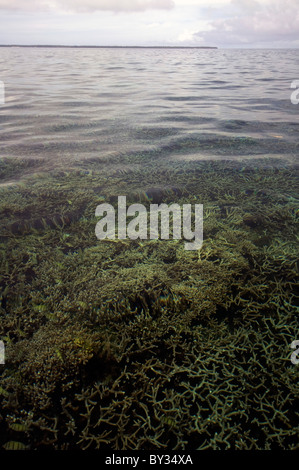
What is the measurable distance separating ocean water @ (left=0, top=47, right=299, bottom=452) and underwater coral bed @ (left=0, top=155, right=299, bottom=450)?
0.01m

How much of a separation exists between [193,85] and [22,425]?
17.4m

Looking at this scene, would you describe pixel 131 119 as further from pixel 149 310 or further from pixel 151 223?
pixel 149 310

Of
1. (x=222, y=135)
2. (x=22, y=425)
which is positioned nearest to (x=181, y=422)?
(x=22, y=425)

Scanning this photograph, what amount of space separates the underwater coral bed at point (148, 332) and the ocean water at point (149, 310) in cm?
1

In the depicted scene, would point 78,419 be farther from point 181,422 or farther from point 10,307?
point 10,307

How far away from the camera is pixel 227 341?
2201 mm

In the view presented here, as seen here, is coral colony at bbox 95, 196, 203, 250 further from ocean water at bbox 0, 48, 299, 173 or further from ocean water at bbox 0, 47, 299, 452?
ocean water at bbox 0, 48, 299, 173

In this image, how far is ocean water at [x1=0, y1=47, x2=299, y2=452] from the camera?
1764 mm

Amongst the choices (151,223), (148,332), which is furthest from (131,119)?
(148,332)

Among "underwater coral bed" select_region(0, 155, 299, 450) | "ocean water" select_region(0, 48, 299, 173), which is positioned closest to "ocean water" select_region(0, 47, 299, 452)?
"underwater coral bed" select_region(0, 155, 299, 450)

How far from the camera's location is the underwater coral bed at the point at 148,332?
1.75 m

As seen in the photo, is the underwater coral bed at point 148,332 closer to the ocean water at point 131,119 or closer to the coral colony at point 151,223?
the coral colony at point 151,223

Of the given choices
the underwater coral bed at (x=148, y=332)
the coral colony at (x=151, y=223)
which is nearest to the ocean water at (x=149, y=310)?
the underwater coral bed at (x=148, y=332)

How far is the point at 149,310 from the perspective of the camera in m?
2.52
